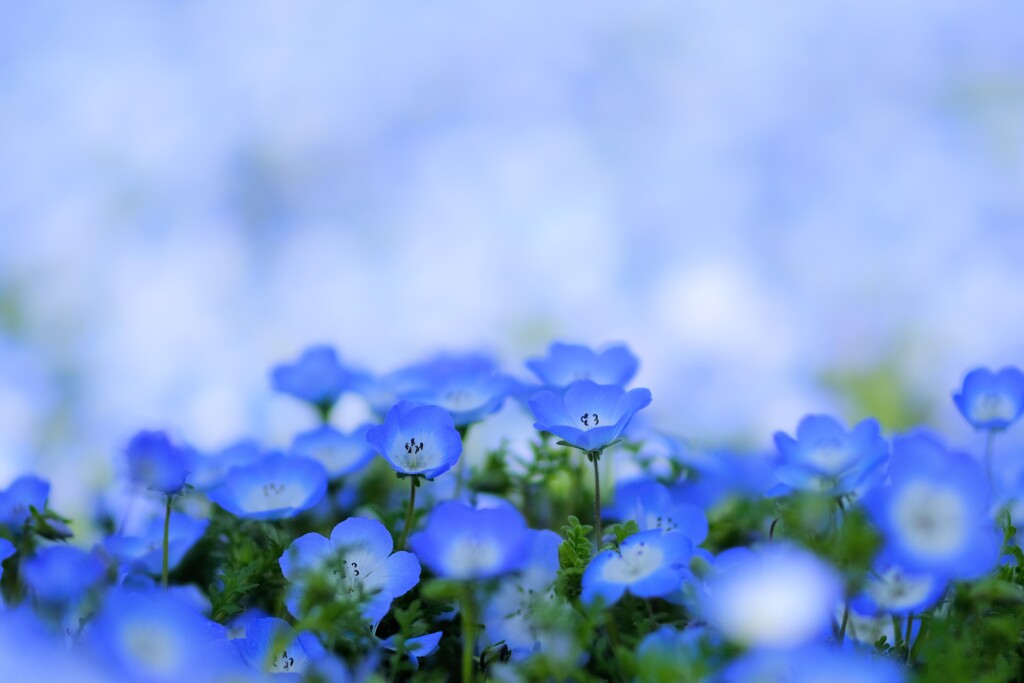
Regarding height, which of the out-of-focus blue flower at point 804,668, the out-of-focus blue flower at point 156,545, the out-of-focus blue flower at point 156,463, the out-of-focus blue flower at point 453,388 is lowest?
the out-of-focus blue flower at point 156,545

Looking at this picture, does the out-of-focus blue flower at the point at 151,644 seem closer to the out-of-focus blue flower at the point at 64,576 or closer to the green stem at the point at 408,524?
the out-of-focus blue flower at the point at 64,576

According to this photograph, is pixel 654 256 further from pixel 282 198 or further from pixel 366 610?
pixel 366 610

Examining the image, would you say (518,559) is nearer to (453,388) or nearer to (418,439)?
(418,439)

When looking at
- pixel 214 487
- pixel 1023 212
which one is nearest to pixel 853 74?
pixel 1023 212

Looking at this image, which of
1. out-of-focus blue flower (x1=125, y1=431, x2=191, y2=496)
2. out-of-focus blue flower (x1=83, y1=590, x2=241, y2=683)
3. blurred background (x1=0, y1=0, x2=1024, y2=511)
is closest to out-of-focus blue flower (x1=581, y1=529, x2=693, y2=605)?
out-of-focus blue flower (x1=83, y1=590, x2=241, y2=683)

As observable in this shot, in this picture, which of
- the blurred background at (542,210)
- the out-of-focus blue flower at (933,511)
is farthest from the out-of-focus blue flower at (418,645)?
the blurred background at (542,210)

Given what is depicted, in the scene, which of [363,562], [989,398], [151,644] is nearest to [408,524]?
[363,562]

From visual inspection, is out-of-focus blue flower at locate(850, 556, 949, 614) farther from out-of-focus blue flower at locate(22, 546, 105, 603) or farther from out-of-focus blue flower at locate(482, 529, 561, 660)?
out-of-focus blue flower at locate(22, 546, 105, 603)
